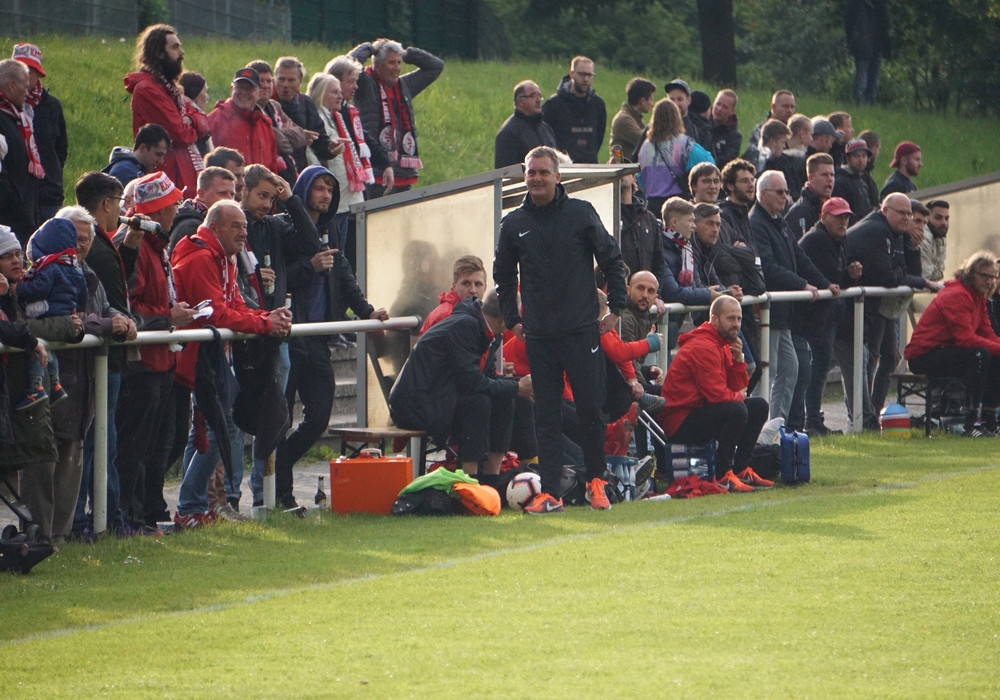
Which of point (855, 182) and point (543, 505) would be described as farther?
point (855, 182)

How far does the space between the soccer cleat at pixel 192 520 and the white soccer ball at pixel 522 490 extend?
1973 mm

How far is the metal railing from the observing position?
957 cm

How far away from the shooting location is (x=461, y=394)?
11375mm

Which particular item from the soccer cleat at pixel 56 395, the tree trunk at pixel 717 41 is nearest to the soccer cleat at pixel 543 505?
the soccer cleat at pixel 56 395

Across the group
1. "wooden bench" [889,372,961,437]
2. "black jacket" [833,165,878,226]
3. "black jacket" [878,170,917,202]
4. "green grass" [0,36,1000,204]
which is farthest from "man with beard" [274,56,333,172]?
"black jacket" [878,170,917,202]

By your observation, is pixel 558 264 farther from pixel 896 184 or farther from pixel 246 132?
pixel 896 184

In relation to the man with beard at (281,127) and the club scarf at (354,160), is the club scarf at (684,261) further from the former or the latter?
the man with beard at (281,127)

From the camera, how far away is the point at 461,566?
8.82 m

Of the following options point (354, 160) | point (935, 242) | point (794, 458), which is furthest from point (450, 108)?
point (794, 458)

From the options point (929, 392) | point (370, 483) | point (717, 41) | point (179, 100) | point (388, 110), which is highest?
point (717, 41)

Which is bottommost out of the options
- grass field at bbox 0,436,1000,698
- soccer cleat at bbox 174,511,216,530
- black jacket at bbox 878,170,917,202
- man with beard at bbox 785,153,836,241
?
grass field at bbox 0,436,1000,698

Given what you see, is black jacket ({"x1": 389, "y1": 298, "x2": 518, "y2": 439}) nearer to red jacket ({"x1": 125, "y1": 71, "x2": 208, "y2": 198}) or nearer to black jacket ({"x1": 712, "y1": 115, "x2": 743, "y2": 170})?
red jacket ({"x1": 125, "y1": 71, "x2": 208, "y2": 198})

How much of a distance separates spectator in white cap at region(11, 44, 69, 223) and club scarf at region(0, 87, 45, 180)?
0.05 m

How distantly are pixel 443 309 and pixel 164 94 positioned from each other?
8.73ft
